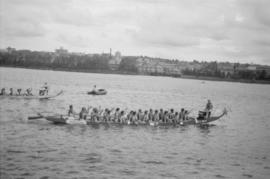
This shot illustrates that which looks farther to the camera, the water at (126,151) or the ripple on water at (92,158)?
the ripple on water at (92,158)

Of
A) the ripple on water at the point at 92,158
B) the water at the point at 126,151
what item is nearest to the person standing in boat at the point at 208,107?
the water at the point at 126,151

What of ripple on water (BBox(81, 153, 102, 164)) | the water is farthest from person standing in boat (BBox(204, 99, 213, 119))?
ripple on water (BBox(81, 153, 102, 164))

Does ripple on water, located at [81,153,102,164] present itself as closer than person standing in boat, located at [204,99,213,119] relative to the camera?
Yes

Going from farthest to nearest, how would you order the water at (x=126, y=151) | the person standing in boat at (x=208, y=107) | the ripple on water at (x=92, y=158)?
1. the person standing in boat at (x=208, y=107)
2. the ripple on water at (x=92, y=158)
3. the water at (x=126, y=151)

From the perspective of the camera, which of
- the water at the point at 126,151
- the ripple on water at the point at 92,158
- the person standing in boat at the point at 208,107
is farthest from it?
the person standing in boat at the point at 208,107

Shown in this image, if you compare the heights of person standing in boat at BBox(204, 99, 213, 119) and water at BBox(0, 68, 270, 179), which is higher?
person standing in boat at BBox(204, 99, 213, 119)

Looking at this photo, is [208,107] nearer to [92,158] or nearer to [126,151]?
[126,151]

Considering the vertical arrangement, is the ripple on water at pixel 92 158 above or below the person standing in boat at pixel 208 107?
below

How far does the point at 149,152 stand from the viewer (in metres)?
24.5

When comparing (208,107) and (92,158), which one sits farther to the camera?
(208,107)

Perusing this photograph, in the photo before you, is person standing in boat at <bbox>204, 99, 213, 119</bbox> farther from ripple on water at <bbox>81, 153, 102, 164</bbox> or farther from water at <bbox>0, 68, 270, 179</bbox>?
ripple on water at <bbox>81, 153, 102, 164</bbox>

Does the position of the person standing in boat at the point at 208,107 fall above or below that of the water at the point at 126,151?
above

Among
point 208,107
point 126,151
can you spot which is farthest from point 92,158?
point 208,107

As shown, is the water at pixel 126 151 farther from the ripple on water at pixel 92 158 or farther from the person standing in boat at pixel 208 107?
the person standing in boat at pixel 208 107
